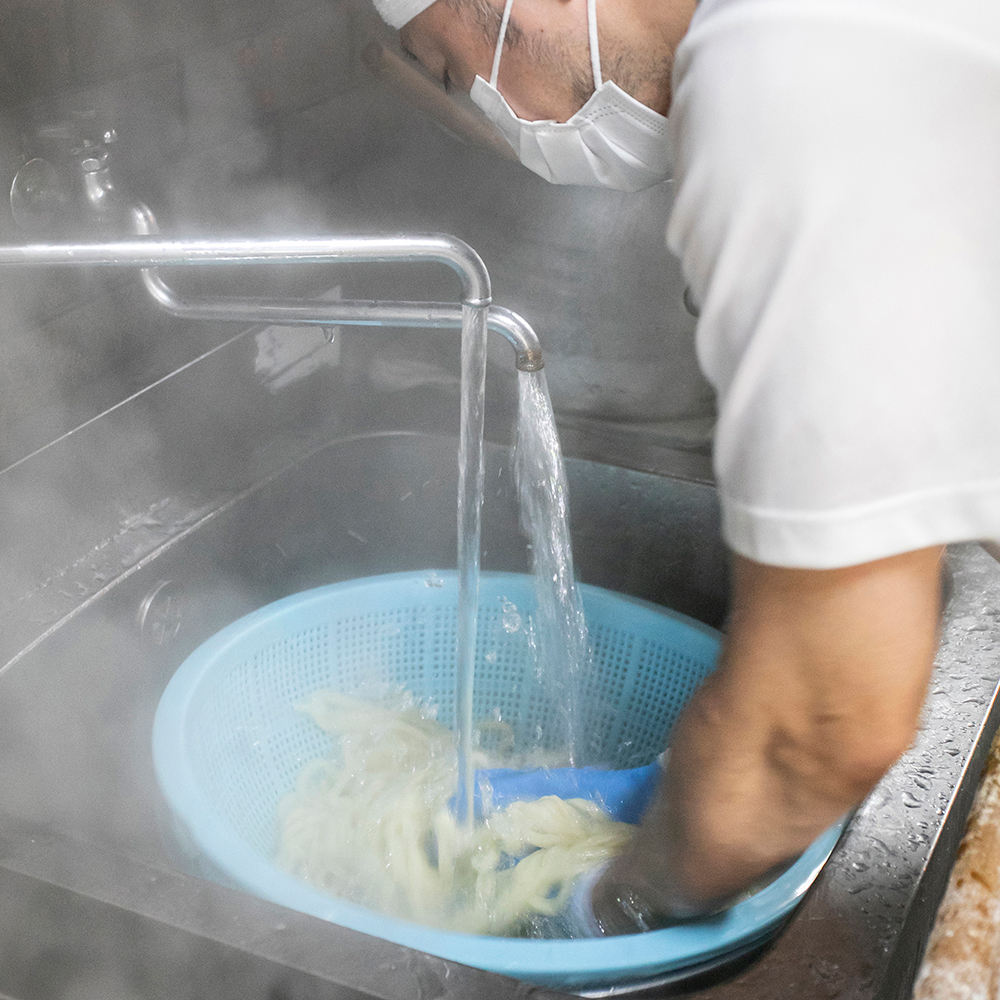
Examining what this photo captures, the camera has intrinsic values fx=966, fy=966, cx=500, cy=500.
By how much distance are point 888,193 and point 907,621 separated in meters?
0.29

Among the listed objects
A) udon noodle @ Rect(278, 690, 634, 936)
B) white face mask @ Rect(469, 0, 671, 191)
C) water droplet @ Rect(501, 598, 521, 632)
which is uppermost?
white face mask @ Rect(469, 0, 671, 191)

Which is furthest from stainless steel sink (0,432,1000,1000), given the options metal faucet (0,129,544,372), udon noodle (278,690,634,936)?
metal faucet (0,129,544,372)

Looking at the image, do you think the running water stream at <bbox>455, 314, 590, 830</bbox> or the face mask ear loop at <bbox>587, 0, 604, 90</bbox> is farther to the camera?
the running water stream at <bbox>455, 314, 590, 830</bbox>

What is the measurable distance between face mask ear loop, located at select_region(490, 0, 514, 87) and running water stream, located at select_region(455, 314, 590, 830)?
0.24 m

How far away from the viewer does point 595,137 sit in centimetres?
102

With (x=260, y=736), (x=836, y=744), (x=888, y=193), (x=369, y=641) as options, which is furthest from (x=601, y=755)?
(x=888, y=193)

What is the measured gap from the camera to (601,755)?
1521 millimetres

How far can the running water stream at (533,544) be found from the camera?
1118mm

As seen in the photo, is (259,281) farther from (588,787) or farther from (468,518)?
(588,787)

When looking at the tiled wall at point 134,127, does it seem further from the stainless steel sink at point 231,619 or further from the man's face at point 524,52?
the man's face at point 524,52

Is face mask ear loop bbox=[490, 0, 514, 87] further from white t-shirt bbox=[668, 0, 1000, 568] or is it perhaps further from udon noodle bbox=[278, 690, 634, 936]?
udon noodle bbox=[278, 690, 634, 936]

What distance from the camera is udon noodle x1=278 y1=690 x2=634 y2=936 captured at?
120cm

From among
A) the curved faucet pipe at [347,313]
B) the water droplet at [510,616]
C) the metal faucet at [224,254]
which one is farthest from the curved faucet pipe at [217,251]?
the water droplet at [510,616]

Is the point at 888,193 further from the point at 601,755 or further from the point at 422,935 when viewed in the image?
the point at 601,755
